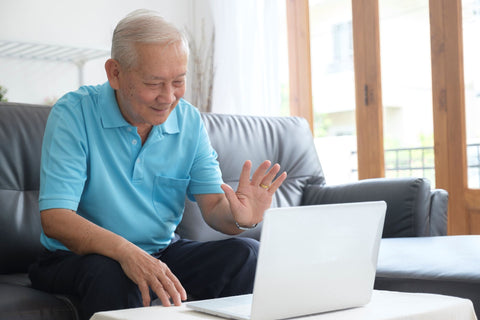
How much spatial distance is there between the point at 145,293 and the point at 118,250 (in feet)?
0.37

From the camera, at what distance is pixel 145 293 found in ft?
3.54

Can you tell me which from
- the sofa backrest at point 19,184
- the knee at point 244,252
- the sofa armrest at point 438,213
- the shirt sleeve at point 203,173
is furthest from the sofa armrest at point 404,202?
the sofa backrest at point 19,184

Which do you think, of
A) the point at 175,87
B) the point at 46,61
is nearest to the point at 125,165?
the point at 175,87

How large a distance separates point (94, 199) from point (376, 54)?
201cm

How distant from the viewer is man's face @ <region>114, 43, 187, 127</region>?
135 cm

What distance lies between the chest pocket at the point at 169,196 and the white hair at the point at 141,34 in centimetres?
30

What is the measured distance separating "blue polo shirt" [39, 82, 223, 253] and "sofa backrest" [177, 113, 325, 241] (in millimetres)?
388

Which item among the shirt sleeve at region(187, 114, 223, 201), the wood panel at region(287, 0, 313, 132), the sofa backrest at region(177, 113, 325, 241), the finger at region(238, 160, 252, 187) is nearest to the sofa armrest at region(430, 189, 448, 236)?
the sofa backrest at region(177, 113, 325, 241)

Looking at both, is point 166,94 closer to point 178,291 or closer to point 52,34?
point 178,291

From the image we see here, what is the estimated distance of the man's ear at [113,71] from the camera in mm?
1401

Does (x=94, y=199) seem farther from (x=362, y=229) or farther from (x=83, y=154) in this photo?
(x=362, y=229)

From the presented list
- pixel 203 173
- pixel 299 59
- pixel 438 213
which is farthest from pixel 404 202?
pixel 299 59

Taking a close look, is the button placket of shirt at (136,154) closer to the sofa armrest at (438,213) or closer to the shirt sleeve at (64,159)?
the shirt sleeve at (64,159)

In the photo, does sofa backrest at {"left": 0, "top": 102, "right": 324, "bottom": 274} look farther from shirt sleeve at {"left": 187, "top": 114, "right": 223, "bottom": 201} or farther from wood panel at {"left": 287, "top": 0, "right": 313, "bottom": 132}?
wood panel at {"left": 287, "top": 0, "right": 313, "bottom": 132}
